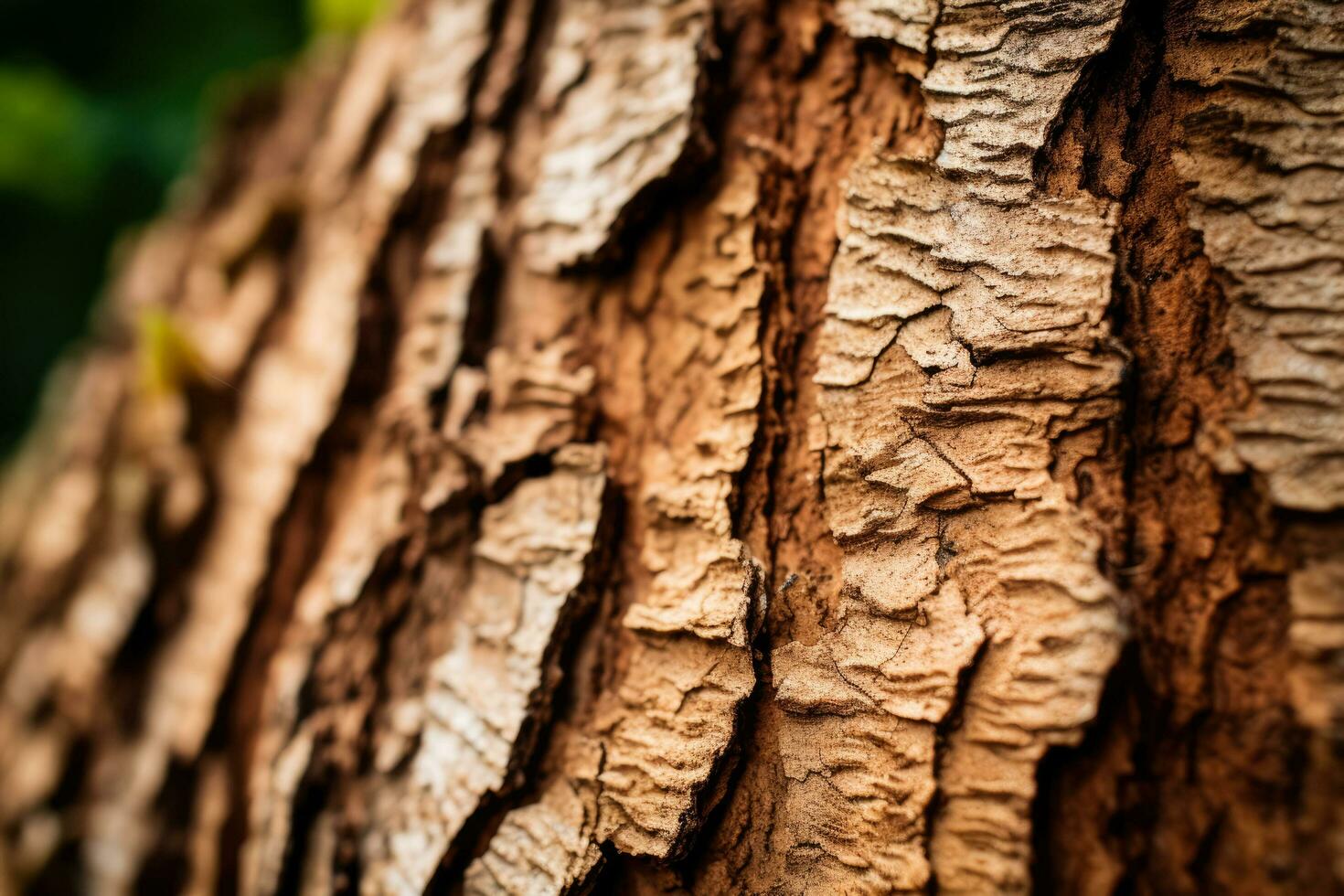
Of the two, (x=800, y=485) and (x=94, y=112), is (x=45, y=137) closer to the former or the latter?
(x=94, y=112)

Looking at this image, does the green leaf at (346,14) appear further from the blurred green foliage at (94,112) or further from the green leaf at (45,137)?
the green leaf at (45,137)

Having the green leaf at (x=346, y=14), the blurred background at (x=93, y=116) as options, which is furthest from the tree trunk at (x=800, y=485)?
the blurred background at (x=93, y=116)

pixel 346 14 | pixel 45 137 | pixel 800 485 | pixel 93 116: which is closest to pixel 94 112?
pixel 93 116

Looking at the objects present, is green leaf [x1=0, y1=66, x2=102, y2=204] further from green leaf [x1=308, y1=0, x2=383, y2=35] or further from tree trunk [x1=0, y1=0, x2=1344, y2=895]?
tree trunk [x1=0, y1=0, x2=1344, y2=895]

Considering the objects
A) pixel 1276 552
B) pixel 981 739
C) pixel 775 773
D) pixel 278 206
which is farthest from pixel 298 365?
pixel 1276 552

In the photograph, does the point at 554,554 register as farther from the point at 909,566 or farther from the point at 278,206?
the point at 278,206

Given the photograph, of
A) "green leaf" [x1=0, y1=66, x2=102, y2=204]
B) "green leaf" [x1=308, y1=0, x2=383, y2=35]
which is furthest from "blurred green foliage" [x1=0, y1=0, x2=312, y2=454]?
"green leaf" [x1=308, y1=0, x2=383, y2=35]
